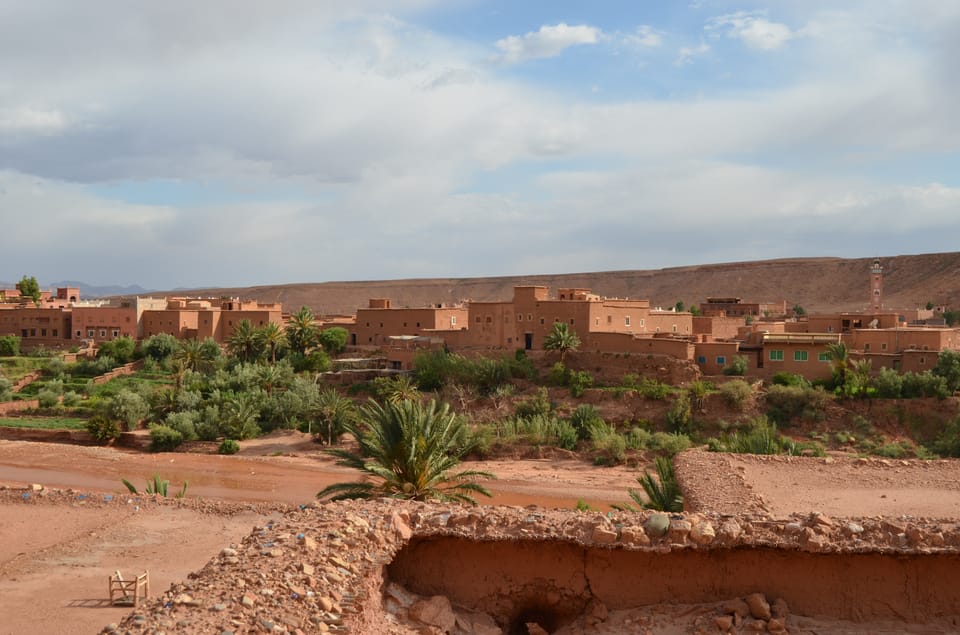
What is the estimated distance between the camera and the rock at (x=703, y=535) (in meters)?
5.93

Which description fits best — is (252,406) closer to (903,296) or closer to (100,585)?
(100,585)

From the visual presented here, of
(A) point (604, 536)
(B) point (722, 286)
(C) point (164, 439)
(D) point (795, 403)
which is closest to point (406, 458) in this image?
(A) point (604, 536)

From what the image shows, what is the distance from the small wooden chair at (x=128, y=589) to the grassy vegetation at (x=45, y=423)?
2016 centimetres

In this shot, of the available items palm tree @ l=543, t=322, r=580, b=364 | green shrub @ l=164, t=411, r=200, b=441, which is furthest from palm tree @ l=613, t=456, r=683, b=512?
green shrub @ l=164, t=411, r=200, b=441

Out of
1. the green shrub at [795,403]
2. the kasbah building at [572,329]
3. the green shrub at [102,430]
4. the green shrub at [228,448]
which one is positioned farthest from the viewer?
the kasbah building at [572,329]

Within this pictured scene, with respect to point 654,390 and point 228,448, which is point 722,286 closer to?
point 654,390

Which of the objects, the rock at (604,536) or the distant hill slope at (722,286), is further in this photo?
the distant hill slope at (722,286)

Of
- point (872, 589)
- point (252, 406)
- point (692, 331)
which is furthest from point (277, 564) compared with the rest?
point (692, 331)

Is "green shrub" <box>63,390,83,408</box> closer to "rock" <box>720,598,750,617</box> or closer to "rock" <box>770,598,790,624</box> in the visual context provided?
"rock" <box>720,598,750,617</box>

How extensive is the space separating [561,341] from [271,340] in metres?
13.8

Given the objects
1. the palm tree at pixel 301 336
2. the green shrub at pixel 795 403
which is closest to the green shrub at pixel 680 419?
the green shrub at pixel 795 403

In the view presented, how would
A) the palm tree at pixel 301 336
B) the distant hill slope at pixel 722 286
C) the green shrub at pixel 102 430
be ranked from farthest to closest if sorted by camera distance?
1. the distant hill slope at pixel 722 286
2. the palm tree at pixel 301 336
3. the green shrub at pixel 102 430

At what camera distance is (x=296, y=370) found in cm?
3475

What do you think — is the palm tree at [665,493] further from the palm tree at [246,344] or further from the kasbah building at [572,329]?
the palm tree at [246,344]
